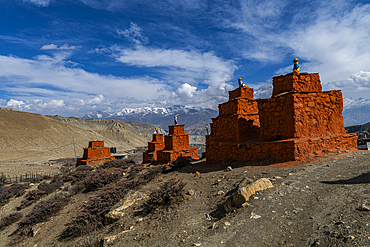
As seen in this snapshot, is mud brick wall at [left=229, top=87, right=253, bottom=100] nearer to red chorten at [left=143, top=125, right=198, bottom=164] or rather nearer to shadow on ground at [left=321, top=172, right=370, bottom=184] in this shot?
shadow on ground at [left=321, top=172, right=370, bottom=184]

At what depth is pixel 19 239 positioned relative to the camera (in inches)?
290

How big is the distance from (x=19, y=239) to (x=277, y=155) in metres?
9.60

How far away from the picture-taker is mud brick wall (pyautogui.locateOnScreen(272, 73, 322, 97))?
23.0 ft

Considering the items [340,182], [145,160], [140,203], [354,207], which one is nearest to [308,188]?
[340,182]

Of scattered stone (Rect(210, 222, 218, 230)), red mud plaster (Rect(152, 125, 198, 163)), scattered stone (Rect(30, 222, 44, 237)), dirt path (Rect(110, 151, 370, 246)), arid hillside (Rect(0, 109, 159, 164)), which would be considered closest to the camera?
dirt path (Rect(110, 151, 370, 246))

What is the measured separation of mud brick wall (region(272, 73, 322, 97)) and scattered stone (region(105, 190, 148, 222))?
6.23m

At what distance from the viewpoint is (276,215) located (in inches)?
144

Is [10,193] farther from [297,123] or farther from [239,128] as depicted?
[297,123]

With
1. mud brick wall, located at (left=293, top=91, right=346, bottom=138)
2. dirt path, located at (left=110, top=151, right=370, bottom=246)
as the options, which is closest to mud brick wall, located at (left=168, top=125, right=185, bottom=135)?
mud brick wall, located at (left=293, top=91, right=346, bottom=138)

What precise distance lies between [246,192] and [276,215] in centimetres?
80

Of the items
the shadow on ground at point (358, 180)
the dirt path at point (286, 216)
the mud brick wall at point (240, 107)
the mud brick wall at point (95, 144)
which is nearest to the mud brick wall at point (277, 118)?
the dirt path at point (286, 216)

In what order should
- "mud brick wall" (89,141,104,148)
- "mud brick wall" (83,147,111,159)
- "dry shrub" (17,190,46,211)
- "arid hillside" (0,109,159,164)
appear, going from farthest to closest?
"arid hillside" (0,109,159,164)
"mud brick wall" (89,141,104,148)
"mud brick wall" (83,147,111,159)
"dry shrub" (17,190,46,211)

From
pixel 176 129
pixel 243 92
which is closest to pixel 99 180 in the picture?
pixel 176 129

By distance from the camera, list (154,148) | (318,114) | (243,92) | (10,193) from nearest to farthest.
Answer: (318,114) < (243,92) < (10,193) < (154,148)
